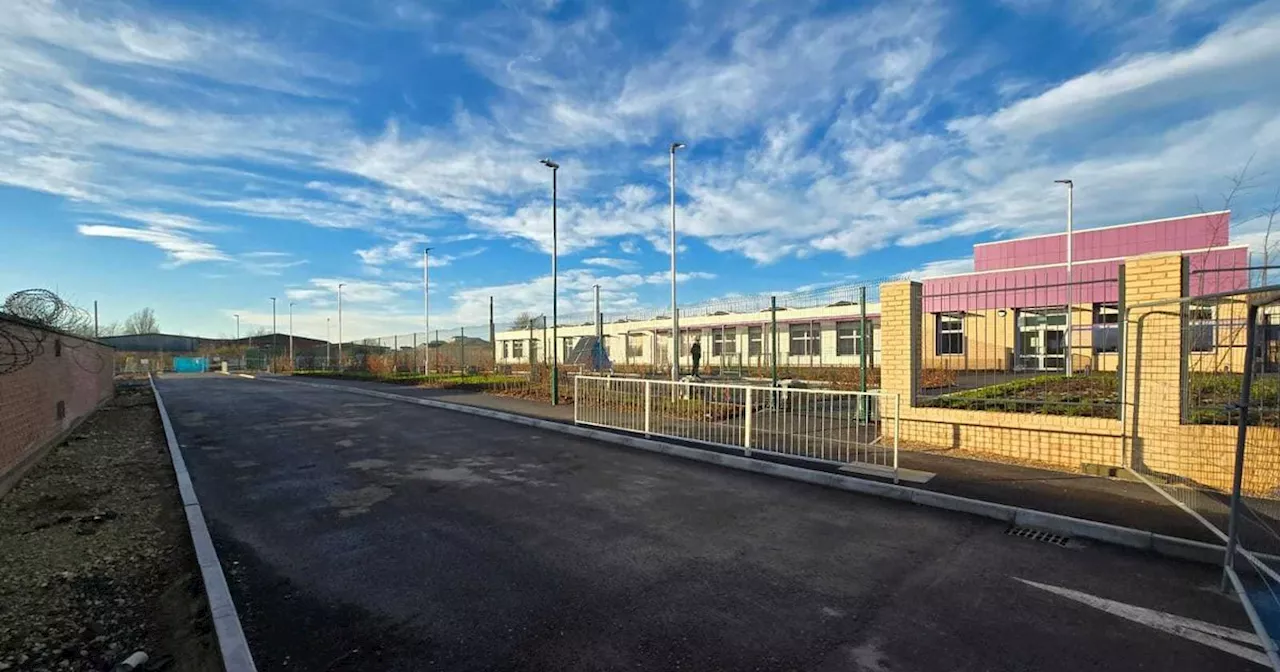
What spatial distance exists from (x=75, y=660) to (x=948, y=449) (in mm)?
10236

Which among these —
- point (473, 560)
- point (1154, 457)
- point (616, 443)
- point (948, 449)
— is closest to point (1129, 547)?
point (1154, 457)

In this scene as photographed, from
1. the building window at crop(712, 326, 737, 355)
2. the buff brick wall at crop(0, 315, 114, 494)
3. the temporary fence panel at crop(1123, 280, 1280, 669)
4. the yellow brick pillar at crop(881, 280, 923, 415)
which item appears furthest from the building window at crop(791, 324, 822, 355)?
the buff brick wall at crop(0, 315, 114, 494)

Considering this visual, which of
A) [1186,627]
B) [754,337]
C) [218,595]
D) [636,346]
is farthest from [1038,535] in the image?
[636,346]

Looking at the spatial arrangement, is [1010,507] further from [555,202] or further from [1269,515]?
[555,202]

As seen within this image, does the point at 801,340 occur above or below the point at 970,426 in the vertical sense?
above

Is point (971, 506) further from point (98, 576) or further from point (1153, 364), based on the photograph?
point (98, 576)

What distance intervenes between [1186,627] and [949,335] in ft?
42.7

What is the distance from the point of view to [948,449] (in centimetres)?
930

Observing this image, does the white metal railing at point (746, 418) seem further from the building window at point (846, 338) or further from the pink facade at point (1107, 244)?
the pink facade at point (1107, 244)

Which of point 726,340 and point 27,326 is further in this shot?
point 726,340

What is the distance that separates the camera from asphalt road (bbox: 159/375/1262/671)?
3.46 m

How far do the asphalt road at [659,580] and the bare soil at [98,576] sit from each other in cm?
38

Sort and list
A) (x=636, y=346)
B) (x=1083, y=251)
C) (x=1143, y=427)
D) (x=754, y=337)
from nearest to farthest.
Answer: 1. (x=1143, y=427)
2. (x=1083, y=251)
3. (x=754, y=337)
4. (x=636, y=346)

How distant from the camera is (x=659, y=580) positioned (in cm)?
452
